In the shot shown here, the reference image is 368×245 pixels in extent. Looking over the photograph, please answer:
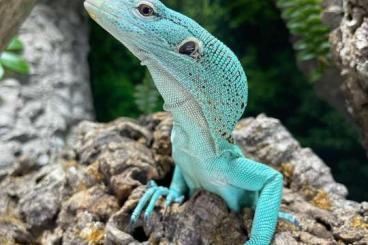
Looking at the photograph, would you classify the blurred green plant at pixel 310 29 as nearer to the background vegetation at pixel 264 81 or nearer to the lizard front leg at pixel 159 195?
the background vegetation at pixel 264 81

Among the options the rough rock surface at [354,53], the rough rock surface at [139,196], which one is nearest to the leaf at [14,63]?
the rough rock surface at [139,196]

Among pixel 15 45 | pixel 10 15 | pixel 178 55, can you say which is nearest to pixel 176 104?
pixel 178 55

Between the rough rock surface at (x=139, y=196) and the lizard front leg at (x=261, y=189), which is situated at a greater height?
the lizard front leg at (x=261, y=189)

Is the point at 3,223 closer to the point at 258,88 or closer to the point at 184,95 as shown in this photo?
the point at 184,95

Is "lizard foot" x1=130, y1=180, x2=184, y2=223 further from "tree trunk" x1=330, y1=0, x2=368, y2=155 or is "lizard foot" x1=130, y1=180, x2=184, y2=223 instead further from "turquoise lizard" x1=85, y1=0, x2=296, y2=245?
"tree trunk" x1=330, y1=0, x2=368, y2=155

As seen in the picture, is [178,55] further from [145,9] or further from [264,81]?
[264,81]

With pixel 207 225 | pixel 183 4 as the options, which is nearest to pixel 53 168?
pixel 207 225
